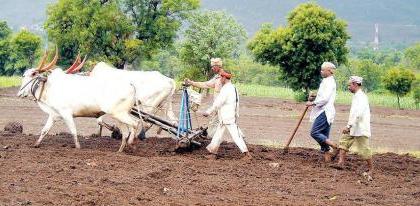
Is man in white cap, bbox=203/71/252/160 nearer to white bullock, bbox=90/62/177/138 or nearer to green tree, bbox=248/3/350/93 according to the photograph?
white bullock, bbox=90/62/177/138

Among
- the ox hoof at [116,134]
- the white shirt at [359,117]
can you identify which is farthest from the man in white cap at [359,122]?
the ox hoof at [116,134]

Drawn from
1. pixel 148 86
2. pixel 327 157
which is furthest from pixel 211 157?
pixel 148 86

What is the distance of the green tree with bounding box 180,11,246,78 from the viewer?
1791 inches

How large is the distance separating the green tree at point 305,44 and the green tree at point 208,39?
6502mm

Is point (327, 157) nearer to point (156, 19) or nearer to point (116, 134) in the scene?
point (116, 134)

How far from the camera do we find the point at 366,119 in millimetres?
12555

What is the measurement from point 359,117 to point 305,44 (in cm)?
2608

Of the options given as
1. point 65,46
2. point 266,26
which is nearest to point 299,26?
point 266,26

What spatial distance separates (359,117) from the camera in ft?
41.0

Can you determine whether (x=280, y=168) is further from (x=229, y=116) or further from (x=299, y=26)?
(x=299, y=26)

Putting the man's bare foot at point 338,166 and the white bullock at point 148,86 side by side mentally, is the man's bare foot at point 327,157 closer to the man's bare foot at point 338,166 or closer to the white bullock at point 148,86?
the man's bare foot at point 338,166

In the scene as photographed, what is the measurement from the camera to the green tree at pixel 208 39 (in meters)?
45.5

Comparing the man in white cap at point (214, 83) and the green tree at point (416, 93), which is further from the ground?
the man in white cap at point (214, 83)

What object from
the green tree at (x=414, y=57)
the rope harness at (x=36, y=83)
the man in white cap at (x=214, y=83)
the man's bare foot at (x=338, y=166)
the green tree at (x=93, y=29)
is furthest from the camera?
the green tree at (x=414, y=57)
